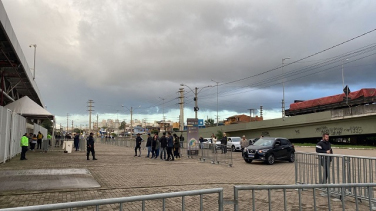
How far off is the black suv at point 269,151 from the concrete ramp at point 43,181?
1062 cm

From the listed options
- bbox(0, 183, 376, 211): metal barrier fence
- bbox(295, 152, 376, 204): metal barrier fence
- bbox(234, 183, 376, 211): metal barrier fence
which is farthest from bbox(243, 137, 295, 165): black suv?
bbox(234, 183, 376, 211): metal barrier fence

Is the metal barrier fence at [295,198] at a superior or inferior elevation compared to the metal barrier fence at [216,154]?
superior

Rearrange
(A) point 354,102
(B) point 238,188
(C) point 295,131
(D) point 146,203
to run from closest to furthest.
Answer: (D) point 146,203 < (B) point 238,188 < (A) point 354,102 < (C) point 295,131

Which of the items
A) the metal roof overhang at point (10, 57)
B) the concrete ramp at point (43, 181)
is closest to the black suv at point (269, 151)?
the concrete ramp at point (43, 181)

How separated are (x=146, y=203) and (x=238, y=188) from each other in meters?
1.36

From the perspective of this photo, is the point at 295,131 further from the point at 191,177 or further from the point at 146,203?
the point at 146,203

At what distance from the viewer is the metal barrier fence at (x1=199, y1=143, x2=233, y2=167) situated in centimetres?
1820

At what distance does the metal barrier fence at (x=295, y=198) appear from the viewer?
4832 millimetres

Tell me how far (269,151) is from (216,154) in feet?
10.7

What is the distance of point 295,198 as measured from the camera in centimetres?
567

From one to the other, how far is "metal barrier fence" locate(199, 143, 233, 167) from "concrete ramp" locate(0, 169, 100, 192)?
829 centimetres

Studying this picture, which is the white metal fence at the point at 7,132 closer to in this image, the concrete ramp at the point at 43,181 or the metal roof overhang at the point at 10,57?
the metal roof overhang at the point at 10,57

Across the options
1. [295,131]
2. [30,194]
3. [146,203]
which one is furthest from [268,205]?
[295,131]

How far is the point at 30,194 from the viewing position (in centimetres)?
856
